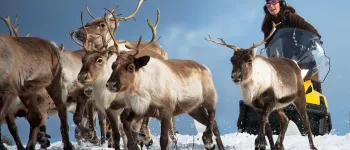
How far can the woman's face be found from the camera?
12.6 meters

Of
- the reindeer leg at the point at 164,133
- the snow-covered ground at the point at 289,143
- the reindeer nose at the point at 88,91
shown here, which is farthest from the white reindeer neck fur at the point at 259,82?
the reindeer nose at the point at 88,91

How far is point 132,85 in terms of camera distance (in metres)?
7.81

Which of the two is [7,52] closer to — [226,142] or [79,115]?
[79,115]

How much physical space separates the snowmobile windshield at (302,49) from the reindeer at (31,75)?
456cm

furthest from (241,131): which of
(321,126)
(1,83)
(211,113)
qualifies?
(1,83)

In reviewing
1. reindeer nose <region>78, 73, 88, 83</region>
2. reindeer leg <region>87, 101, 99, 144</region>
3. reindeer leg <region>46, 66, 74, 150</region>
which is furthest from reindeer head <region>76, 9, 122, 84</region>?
reindeer leg <region>87, 101, 99, 144</region>

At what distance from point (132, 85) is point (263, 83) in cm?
244

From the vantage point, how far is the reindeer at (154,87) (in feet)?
25.3

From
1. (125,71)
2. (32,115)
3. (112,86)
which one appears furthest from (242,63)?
(32,115)

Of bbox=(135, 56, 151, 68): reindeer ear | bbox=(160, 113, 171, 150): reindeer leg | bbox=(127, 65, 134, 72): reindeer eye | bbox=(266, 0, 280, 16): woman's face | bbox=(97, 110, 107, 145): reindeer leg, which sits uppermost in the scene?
bbox=(266, 0, 280, 16): woman's face

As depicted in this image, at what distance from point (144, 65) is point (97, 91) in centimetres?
129

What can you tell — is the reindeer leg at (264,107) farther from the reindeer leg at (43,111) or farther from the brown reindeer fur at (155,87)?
the reindeer leg at (43,111)

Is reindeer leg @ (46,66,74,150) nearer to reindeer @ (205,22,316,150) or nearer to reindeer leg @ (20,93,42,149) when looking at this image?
reindeer leg @ (20,93,42,149)

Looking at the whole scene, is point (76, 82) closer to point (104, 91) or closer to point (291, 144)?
point (104, 91)
